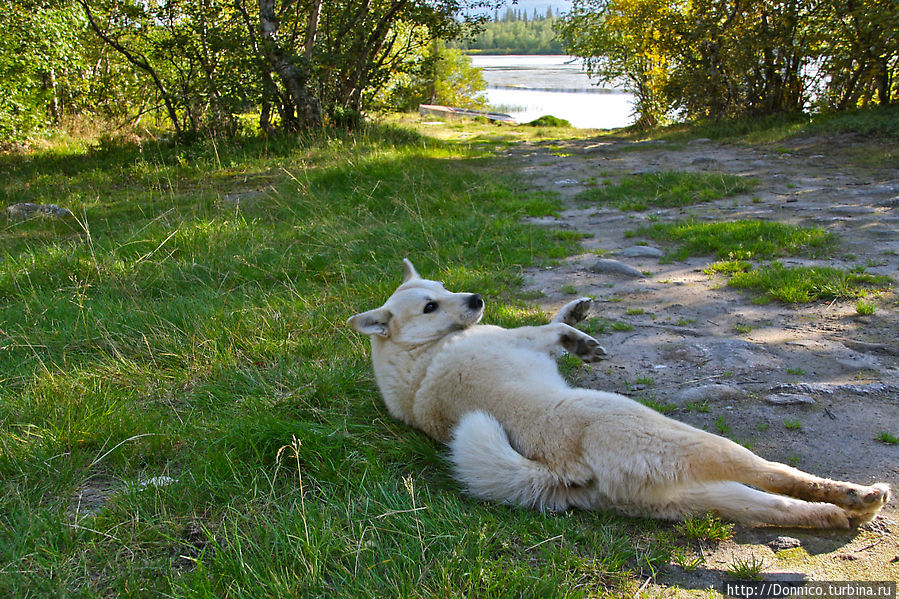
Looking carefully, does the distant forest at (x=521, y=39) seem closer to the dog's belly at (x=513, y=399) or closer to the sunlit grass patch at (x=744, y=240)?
the sunlit grass patch at (x=744, y=240)

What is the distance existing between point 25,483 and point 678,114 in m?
16.9

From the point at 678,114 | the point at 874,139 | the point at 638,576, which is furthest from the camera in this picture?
the point at 678,114

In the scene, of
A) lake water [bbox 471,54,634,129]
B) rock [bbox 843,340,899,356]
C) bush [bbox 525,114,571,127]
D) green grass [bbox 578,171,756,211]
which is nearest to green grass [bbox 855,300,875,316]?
rock [bbox 843,340,899,356]

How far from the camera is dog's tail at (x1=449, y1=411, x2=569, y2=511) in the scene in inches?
104

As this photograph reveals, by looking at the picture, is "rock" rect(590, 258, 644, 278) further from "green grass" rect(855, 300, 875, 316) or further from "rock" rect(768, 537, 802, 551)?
"rock" rect(768, 537, 802, 551)

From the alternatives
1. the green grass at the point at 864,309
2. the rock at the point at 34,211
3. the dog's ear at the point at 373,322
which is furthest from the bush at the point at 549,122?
the dog's ear at the point at 373,322

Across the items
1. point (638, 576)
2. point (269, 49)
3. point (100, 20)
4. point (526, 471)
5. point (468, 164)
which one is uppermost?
point (100, 20)

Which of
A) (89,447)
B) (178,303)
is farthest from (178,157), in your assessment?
(89,447)

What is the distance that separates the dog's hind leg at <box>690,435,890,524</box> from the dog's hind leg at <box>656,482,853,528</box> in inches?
1.7

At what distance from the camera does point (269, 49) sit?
439 inches

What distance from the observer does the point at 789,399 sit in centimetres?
330

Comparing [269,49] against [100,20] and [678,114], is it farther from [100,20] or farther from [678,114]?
[678,114]

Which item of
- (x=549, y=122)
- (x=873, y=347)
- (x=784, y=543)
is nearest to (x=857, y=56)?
(x=549, y=122)

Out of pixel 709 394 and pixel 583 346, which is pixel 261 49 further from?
pixel 709 394
